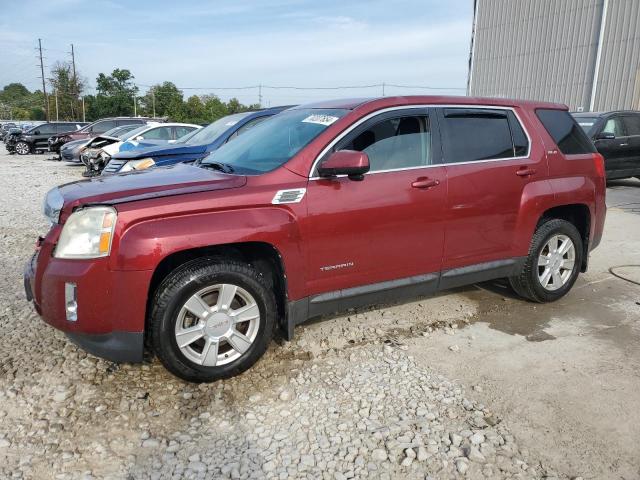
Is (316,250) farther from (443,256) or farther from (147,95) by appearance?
(147,95)

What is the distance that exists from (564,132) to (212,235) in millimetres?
3374

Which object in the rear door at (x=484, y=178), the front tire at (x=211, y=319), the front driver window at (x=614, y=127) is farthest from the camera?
the front driver window at (x=614, y=127)

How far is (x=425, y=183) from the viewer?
3752 millimetres

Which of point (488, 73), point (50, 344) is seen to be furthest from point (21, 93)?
point (50, 344)

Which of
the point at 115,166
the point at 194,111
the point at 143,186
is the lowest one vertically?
the point at 115,166

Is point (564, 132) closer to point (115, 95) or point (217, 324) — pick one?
point (217, 324)

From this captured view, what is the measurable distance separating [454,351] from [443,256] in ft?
2.34

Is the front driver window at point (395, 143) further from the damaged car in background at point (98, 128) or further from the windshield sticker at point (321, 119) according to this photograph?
the damaged car in background at point (98, 128)

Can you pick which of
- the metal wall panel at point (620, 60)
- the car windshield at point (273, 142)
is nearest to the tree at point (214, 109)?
the metal wall panel at point (620, 60)

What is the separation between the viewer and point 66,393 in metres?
3.11

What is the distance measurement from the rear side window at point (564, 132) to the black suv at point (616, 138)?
23.5 ft

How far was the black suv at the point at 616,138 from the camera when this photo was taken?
36.6 ft

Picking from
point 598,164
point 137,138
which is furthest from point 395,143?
point 137,138

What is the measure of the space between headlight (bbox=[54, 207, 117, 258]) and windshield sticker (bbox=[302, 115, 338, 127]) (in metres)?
1.57
